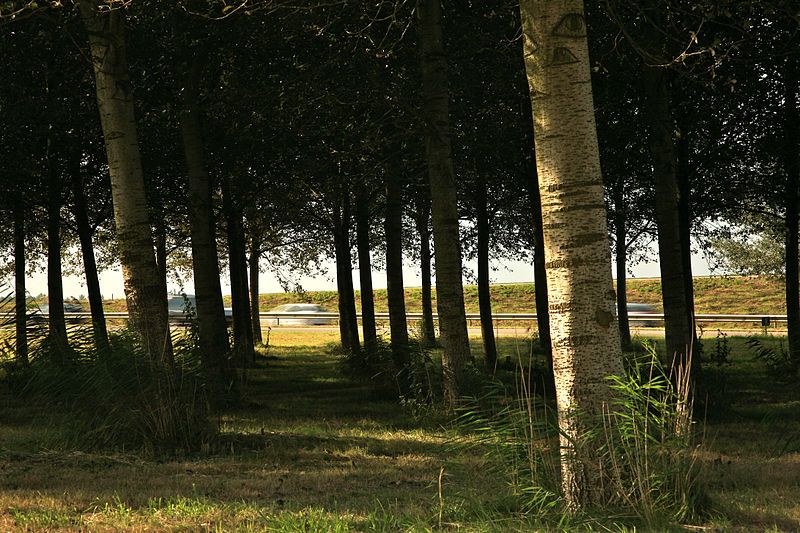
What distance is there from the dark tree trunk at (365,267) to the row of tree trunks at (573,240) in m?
13.6

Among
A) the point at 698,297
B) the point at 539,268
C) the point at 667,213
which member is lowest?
the point at 698,297

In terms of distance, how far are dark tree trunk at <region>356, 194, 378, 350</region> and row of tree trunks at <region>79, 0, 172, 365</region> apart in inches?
376

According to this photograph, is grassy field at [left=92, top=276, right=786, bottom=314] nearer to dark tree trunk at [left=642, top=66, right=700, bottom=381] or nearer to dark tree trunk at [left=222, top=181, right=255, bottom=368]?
dark tree trunk at [left=222, top=181, right=255, bottom=368]

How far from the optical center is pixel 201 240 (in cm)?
1456

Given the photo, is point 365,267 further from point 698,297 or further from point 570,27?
point 698,297

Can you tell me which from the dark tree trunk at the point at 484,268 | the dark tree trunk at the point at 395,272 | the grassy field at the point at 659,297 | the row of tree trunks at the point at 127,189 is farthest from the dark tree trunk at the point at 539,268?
the grassy field at the point at 659,297

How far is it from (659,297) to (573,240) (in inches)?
1944

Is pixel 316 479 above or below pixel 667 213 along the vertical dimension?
below

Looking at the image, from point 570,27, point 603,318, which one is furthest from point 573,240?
point 570,27

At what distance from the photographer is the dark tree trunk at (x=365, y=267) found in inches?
803

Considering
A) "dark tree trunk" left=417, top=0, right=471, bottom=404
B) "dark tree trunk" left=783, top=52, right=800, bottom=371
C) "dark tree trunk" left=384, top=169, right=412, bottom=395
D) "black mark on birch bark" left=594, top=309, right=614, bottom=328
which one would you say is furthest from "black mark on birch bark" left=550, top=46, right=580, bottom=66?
"dark tree trunk" left=783, top=52, right=800, bottom=371

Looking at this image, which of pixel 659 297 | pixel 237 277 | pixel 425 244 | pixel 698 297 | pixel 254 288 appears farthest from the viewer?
pixel 659 297

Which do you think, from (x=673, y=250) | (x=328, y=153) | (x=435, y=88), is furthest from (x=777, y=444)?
(x=328, y=153)

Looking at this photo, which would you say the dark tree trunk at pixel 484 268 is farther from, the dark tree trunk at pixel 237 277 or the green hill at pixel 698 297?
the green hill at pixel 698 297
